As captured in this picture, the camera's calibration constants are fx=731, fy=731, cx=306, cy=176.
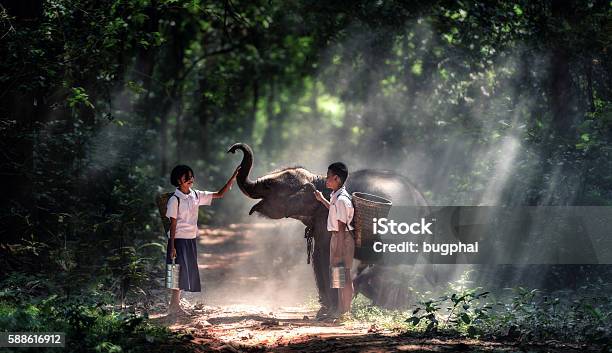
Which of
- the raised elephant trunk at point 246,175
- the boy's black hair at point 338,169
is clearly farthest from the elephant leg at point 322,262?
the boy's black hair at point 338,169

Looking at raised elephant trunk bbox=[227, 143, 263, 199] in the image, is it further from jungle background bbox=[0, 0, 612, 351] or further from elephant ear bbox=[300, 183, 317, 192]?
jungle background bbox=[0, 0, 612, 351]

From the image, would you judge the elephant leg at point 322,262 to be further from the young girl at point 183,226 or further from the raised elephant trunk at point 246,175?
the young girl at point 183,226

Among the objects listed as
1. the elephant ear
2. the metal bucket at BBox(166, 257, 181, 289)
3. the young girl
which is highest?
the elephant ear

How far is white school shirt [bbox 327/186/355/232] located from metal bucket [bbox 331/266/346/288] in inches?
19.7

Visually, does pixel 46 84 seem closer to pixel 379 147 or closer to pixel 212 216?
pixel 379 147

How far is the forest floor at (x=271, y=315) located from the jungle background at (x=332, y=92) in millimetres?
571

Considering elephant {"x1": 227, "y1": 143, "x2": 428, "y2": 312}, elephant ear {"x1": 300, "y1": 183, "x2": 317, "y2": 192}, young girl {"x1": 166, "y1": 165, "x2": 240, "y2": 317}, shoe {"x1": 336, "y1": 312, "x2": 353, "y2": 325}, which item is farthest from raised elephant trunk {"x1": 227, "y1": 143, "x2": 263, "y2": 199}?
shoe {"x1": 336, "y1": 312, "x2": 353, "y2": 325}

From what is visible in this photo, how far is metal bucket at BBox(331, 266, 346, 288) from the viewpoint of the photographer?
9289 millimetres

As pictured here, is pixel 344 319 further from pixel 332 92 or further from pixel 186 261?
pixel 332 92

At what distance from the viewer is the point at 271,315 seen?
9828 millimetres

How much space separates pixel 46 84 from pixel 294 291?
17.3 feet

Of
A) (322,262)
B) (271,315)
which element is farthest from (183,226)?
(322,262)

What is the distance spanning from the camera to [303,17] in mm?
17953

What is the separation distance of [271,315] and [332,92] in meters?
12.1
